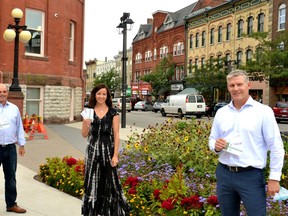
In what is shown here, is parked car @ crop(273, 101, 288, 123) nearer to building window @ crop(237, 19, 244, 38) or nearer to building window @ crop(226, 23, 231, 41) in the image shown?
building window @ crop(237, 19, 244, 38)

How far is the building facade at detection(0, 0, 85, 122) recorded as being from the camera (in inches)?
768

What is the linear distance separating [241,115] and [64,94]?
62.2ft

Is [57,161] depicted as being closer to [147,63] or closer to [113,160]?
[113,160]

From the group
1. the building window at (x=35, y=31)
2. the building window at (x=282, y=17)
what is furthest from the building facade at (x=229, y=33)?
the building window at (x=35, y=31)

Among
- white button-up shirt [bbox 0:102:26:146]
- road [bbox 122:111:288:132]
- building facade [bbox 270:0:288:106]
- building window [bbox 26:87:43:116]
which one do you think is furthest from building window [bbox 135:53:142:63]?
white button-up shirt [bbox 0:102:26:146]

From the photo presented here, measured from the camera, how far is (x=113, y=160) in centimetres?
455

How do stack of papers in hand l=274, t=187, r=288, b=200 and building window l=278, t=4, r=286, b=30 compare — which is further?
building window l=278, t=4, r=286, b=30

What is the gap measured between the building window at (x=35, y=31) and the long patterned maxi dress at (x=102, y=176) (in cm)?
1676

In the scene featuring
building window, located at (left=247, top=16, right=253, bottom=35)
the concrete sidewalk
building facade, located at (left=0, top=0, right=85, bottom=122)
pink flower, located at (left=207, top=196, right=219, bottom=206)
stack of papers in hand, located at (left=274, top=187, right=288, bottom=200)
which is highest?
building window, located at (left=247, top=16, right=253, bottom=35)

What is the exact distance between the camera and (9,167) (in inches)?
202

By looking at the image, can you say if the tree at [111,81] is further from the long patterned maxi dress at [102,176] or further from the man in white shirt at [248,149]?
the man in white shirt at [248,149]

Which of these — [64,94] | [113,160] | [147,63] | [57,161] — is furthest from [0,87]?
[147,63]

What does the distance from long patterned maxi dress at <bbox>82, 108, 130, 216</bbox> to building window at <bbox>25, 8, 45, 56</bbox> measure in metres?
16.8

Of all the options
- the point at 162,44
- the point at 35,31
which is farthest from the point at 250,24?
the point at 35,31
